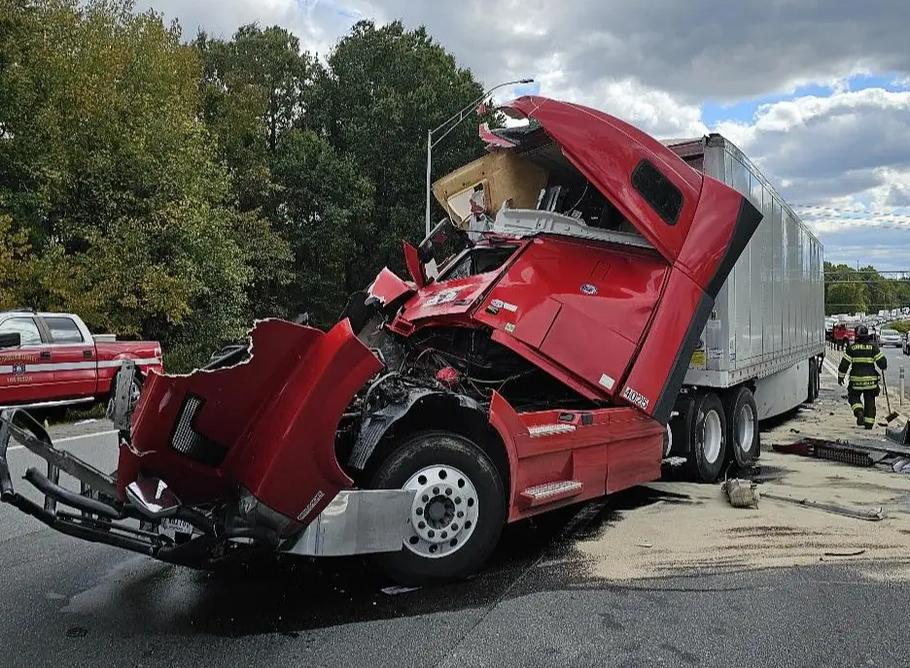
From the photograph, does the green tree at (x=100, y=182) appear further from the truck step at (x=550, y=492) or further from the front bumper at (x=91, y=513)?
the truck step at (x=550, y=492)

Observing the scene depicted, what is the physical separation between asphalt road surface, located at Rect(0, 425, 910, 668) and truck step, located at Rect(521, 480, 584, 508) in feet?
1.29

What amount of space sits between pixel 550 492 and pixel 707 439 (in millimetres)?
3573

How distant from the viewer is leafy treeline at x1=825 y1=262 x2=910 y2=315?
402ft

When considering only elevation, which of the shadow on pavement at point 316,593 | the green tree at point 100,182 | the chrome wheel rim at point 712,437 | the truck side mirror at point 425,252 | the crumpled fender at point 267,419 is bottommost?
the shadow on pavement at point 316,593

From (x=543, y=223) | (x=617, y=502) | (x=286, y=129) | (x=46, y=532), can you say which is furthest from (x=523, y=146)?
(x=286, y=129)

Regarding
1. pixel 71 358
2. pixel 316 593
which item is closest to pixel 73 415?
pixel 71 358

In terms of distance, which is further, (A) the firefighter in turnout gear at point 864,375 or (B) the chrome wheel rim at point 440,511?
(A) the firefighter in turnout gear at point 864,375

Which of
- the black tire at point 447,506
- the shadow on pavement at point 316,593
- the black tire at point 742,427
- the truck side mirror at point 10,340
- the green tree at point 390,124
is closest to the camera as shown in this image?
the shadow on pavement at point 316,593

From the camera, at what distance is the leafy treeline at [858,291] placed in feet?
402

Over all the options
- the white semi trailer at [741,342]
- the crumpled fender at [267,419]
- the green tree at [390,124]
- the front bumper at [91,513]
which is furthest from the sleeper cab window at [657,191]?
the green tree at [390,124]

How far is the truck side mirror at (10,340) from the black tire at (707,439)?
10.2 metres

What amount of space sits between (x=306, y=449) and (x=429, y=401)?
947mm

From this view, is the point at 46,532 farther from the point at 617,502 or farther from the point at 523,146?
Answer: the point at 523,146

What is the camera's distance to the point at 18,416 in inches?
149
